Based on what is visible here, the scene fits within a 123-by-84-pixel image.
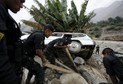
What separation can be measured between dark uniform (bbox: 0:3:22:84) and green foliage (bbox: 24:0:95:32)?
49.0 ft

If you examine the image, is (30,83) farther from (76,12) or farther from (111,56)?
(76,12)

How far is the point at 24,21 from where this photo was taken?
17359mm

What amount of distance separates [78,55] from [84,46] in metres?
0.50

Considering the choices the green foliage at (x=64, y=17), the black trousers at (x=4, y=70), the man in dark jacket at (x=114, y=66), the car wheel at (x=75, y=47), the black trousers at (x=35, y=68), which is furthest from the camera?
the green foliage at (x=64, y=17)

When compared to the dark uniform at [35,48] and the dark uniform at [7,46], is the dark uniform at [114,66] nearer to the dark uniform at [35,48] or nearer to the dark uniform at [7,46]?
the dark uniform at [35,48]

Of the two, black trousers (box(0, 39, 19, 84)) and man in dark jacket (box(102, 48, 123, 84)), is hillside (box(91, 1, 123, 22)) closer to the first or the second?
man in dark jacket (box(102, 48, 123, 84))

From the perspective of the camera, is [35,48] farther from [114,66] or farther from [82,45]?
[82,45]

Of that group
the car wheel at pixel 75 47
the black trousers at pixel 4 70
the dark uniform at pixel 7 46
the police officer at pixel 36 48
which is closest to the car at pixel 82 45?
the car wheel at pixel 75 47

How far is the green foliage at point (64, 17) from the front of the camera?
16.8m

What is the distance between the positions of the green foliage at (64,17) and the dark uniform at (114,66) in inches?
486

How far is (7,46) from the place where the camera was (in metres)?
1.52

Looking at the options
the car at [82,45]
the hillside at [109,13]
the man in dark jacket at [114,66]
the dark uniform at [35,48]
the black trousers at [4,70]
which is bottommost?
the hillside at [109,13]

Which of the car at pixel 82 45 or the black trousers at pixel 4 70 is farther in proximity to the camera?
the car at pixel 82 45

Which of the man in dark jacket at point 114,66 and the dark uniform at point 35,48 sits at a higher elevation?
the dark uniform at point 35,48
